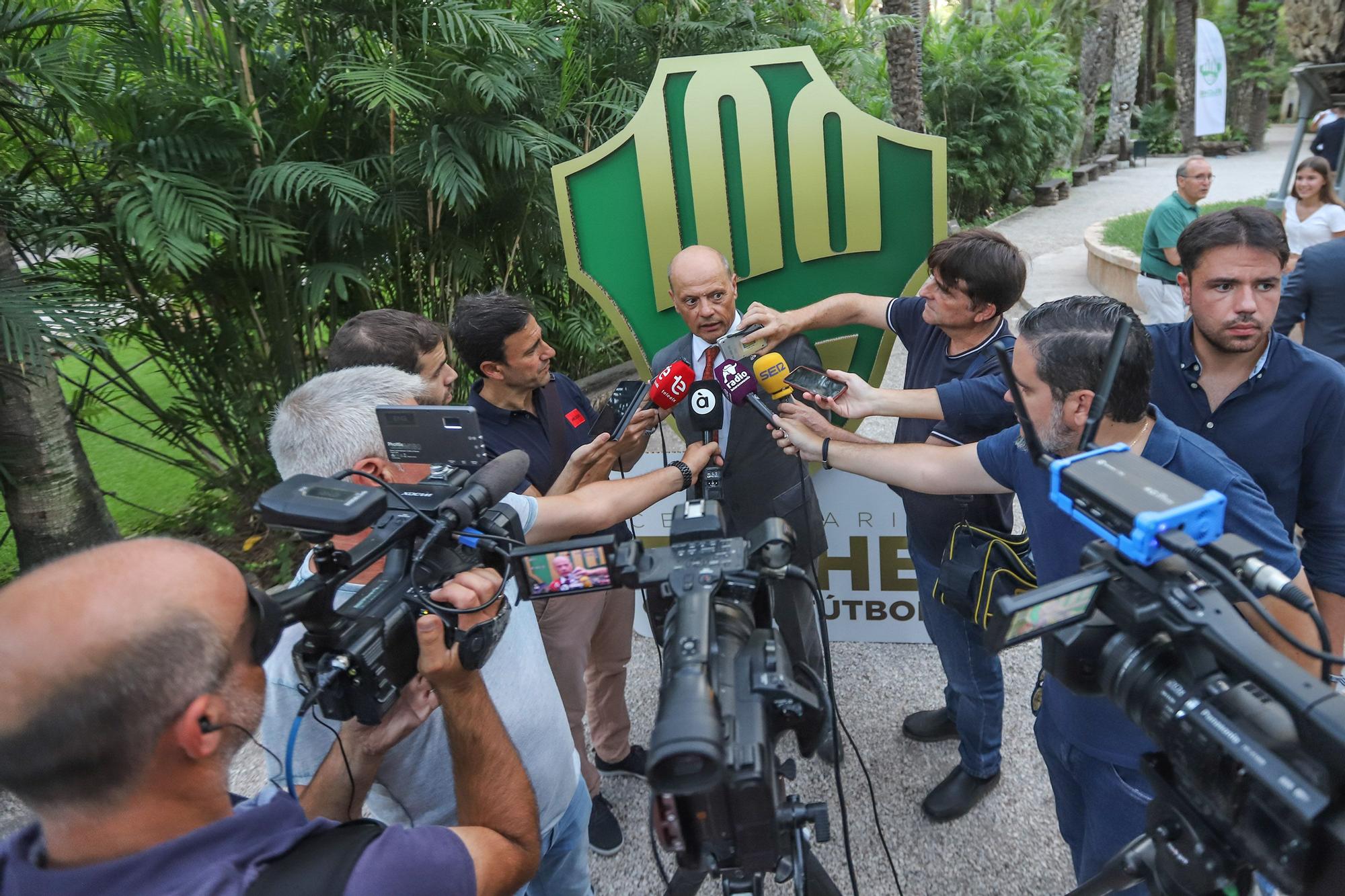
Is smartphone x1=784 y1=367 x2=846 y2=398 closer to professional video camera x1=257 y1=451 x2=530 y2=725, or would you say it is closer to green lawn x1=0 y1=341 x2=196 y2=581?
professional video camera x1=257 y1=451 x2=530 y2=725

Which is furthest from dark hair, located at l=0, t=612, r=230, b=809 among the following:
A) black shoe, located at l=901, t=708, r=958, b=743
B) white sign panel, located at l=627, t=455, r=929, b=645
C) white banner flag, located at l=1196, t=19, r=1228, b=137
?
white banner flag, located at l=1196, t=19, r=1228, b=137

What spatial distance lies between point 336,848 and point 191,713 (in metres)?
0.22

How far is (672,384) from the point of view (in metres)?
2.09

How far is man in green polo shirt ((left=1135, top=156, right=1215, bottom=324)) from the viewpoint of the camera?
516cm

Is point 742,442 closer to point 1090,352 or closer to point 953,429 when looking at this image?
point 953,429

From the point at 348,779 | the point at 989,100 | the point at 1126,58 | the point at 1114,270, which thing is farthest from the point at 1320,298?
the point at 1126,58

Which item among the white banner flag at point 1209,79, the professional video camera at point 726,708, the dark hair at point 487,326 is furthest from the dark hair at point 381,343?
the white banner flag at point 1209,79

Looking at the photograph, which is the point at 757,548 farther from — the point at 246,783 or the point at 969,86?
the point at 969,86

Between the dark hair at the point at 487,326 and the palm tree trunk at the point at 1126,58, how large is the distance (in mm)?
19411

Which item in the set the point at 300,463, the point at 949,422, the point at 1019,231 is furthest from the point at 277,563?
the point at 1019,231

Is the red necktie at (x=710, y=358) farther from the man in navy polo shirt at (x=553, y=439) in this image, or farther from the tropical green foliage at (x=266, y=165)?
the tropical green foliage at (x=266, y=165)

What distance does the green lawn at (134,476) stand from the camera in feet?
15.3

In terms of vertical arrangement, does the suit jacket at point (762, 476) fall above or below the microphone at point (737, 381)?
below

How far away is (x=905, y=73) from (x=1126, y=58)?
11.9 meters
